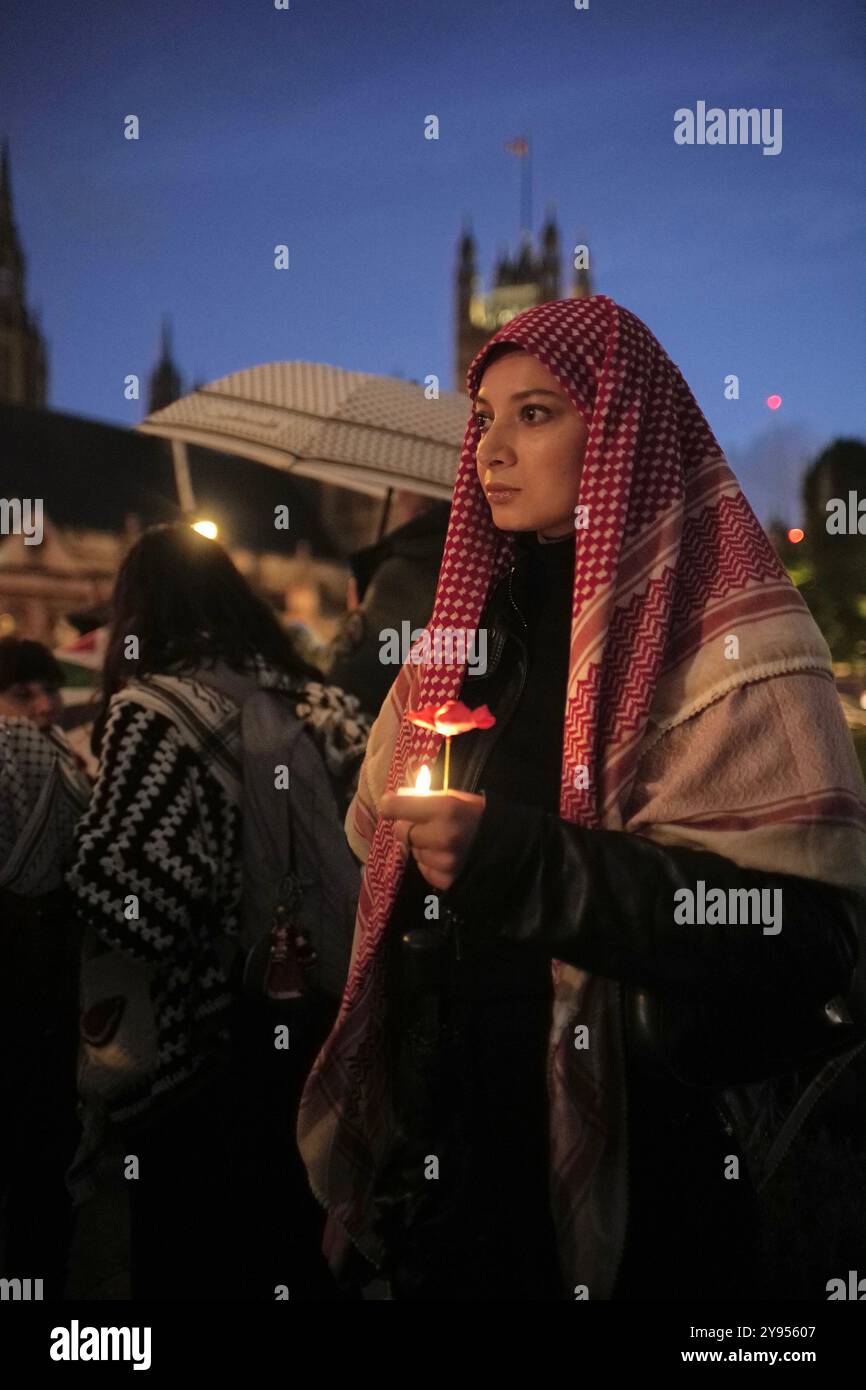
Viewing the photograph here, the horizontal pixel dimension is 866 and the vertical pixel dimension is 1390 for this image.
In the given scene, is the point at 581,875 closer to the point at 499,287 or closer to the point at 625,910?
the point at 625,910

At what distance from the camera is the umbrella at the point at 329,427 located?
4.32m

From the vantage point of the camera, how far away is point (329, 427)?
4.38 meters

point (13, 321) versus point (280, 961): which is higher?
point (13, 321)

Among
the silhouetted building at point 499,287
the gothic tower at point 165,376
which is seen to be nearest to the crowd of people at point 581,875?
the gothic tower at point 165,376

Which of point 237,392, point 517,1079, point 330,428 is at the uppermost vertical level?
point 237,392

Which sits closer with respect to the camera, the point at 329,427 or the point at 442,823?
the point at 442,823

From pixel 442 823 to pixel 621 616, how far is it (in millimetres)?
478

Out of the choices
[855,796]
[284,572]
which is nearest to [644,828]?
[855,796]

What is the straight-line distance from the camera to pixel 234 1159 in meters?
2.73

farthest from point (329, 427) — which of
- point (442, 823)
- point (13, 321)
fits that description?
point (13, 321)

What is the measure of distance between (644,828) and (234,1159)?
180cm

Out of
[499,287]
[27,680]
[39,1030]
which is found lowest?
[39,1030]
